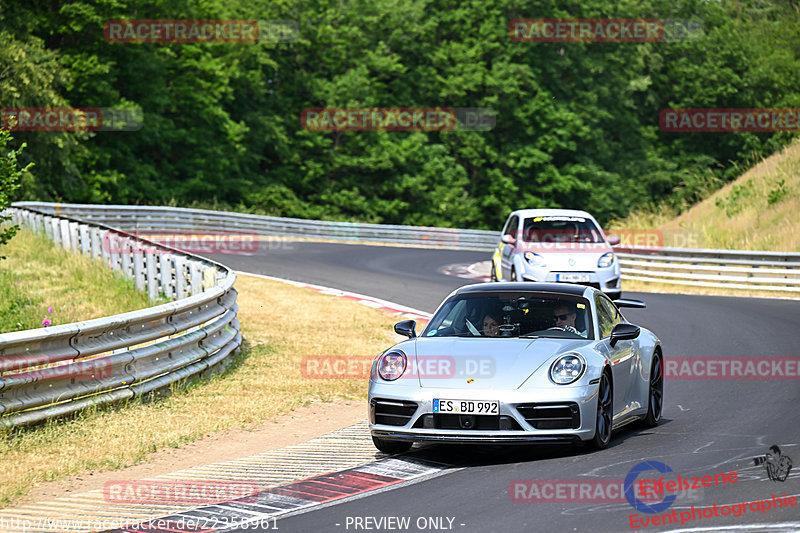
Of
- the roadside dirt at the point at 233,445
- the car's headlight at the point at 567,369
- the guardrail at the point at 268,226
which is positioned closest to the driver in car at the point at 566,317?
the car's headlight at the point at 567,369

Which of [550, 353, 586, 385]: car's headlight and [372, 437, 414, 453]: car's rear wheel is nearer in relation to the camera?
[550, 353, 586, 385]: car's headlight

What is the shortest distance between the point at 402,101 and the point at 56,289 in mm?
46805

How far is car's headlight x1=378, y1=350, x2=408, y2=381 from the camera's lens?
871cm

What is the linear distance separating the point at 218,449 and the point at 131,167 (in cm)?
4258

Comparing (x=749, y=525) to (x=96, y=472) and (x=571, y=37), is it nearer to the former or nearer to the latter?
(x=96, y=472)

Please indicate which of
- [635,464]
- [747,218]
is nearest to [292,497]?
[635,464]

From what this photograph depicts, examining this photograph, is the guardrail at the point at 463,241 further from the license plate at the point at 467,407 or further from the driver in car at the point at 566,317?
the license plate at the point at 467,407

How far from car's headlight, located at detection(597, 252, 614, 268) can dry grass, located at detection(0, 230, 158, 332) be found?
8.14 m

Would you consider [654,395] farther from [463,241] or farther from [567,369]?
[463,241]

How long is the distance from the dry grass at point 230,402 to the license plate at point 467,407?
97.7 inches

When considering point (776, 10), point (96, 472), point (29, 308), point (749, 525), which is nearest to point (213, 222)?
point (29, 308)

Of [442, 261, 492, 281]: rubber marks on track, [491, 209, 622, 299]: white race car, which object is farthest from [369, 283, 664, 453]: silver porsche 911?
[442, 261, 492, 281]: rubber marks on track

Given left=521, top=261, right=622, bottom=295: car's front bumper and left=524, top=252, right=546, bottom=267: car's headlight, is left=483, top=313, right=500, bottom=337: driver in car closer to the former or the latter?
left=521, top=261, right=622, bottom=295: car's front bumper

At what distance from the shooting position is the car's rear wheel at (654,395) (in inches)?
395
